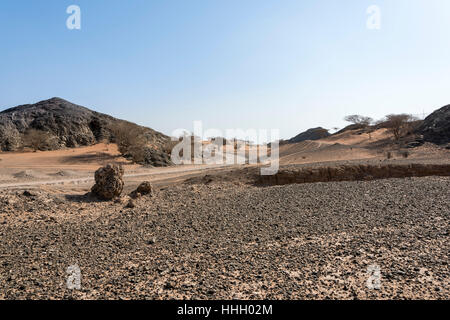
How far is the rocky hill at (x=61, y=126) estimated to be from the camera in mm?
26297

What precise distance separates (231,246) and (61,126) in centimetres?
2818

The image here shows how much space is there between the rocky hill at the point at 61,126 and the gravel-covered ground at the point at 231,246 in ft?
63.1

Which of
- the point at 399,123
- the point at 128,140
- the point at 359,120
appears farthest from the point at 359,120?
the point at 128,140

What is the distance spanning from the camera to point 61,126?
92.2 ft

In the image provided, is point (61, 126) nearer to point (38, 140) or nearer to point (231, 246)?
point (38, 140)

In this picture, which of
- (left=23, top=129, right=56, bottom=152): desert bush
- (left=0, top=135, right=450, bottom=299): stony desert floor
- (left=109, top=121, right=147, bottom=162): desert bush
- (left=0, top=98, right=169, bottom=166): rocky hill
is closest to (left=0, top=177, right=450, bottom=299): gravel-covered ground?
(left=0, top=135, right=450, bottom=299): stony desert floor

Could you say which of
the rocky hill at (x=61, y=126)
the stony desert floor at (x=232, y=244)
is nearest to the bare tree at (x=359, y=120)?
the rocky hill at (x=61, y=126)

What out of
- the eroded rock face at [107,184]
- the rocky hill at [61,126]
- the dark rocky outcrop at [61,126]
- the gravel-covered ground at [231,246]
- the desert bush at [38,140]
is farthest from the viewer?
the dark rocky outcrop at [61,126]

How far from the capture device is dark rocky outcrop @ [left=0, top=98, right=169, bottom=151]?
26.5m

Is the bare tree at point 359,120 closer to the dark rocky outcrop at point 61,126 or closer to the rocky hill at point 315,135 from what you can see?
the rocky hill at point 315,135

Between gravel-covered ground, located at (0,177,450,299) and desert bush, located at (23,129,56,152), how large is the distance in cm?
2078

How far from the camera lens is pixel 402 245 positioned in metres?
4.24
